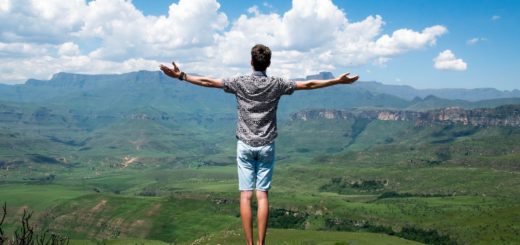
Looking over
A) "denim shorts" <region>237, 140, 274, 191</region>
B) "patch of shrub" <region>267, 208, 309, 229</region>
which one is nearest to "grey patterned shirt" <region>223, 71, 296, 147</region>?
"denim shorts" <region>237, 140, 274, 191</region>

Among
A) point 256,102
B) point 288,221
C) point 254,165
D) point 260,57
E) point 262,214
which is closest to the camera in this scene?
point 262,214

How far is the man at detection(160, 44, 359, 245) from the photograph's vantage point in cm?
1184

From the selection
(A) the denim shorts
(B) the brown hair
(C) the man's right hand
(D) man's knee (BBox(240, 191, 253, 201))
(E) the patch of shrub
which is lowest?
(E) the patch of shrub

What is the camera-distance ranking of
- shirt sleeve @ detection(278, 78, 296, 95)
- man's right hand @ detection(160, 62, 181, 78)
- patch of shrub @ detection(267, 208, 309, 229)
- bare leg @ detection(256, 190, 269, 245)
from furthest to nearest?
1. patch of shrub @ detection(267, 208, 309, 229)
2. man's right hand @ detection(160, 62, 181, 78)
3. shirt sleeve @ detection(278, 78, 296, 95)
4. bare leg @ detection(256, 190, 269, 245)

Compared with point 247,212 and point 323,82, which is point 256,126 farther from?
point 247,212

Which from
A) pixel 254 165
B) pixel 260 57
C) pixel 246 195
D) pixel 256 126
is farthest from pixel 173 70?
pixel 246 195

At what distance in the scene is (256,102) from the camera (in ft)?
39.3

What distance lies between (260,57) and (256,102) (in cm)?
105

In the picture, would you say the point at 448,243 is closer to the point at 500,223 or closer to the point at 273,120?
the point at 500,223

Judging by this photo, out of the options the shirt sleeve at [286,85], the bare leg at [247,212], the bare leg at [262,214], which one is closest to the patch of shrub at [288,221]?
the bare leg at [247,212]

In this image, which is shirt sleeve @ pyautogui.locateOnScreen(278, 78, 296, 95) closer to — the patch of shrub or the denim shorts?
the denim shorts

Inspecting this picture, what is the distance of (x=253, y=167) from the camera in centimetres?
1208

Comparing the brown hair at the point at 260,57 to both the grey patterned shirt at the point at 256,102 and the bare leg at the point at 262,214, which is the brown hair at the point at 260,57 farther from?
the bare leg at the point at 262,214

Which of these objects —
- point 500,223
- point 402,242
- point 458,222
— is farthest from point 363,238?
point 458,222
